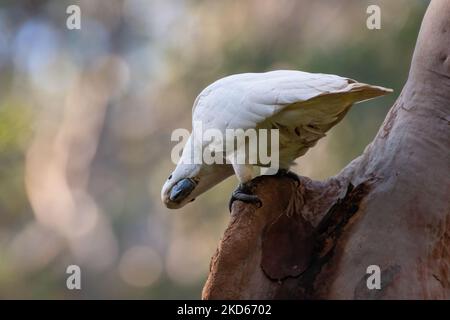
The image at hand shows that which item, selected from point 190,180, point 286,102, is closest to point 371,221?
point 286,102

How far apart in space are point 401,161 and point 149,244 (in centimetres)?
517

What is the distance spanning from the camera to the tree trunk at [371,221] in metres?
1.63

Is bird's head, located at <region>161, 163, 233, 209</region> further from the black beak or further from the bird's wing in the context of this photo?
the bird's wing

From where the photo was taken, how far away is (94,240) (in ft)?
20.0

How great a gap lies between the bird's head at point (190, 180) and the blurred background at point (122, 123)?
11.0 feet

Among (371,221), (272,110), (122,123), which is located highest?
(272,110)

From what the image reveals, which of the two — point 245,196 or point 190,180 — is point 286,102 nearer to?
point 245,196

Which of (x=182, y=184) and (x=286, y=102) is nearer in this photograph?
(x=286, y=102)

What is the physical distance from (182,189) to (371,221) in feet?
1.78

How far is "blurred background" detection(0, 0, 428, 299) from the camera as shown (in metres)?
5.65

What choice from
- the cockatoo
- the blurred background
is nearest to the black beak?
the cockatoo

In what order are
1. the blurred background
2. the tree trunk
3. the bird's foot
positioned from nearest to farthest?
the tree trunk
the bird's foot
the blurred background

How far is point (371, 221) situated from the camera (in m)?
1.70
